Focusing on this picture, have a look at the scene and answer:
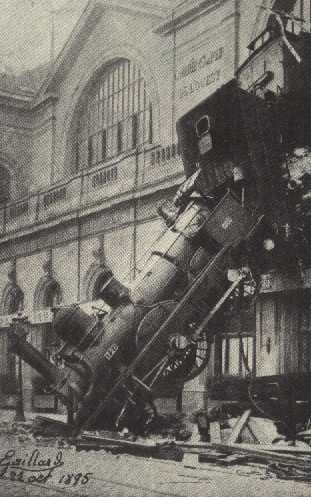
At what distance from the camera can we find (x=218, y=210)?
9.48 metres

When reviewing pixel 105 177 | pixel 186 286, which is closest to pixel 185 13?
pixel 105 177

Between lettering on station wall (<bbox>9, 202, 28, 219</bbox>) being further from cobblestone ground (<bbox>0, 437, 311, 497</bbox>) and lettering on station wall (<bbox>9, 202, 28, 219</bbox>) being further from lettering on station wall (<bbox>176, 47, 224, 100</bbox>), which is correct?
cobblestone ground (<bbox>0, 437, 311, 497</bbox>)

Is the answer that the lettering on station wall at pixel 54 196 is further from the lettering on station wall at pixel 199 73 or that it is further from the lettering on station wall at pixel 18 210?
the lettering on station wall at pixel 199 73

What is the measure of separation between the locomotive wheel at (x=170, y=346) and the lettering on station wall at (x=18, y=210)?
1405 centimetres

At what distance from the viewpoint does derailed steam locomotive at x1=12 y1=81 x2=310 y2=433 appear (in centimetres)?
906

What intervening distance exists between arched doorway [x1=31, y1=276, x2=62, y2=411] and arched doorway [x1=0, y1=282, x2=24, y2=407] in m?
1.39

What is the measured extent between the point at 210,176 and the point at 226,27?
774 cm

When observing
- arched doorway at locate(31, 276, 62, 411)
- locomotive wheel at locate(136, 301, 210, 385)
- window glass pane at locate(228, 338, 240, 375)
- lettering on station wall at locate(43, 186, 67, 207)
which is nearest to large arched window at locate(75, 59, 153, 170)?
lettering on station wall at locate(43, 186, 67, 207)

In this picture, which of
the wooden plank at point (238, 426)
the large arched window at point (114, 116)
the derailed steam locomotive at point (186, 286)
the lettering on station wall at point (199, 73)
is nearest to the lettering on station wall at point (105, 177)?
the large arched window at point (114, 116)

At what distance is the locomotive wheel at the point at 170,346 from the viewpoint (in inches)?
353

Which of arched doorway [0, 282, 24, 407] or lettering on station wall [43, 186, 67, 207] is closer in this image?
lettering on station wall [43, 186, 67, 207]

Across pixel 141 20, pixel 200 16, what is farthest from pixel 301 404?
pixel 141 20

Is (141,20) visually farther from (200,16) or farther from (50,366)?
(50,366)

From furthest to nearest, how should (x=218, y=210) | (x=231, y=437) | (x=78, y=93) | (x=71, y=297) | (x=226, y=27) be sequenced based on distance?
1. (x=78, y=93)
2. (x=71, y=297)
3. (x=226, y=27)
4. (x=231, y=437)
5. (x=218, y=210)
